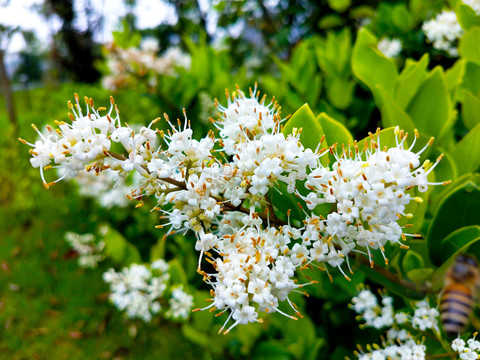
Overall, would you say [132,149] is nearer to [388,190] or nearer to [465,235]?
[388,190]

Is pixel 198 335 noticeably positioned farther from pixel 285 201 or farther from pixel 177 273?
pixel 285 201

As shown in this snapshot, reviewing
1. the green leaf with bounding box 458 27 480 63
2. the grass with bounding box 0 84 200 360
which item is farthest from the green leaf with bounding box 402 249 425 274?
the grass with bounding box 0 84 200 360

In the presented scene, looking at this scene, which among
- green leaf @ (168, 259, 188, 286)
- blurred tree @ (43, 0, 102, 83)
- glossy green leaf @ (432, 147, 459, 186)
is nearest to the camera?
glossy green leaf @ (432, 147, 459, 186)

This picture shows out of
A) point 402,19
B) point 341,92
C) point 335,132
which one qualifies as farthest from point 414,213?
point 402,19

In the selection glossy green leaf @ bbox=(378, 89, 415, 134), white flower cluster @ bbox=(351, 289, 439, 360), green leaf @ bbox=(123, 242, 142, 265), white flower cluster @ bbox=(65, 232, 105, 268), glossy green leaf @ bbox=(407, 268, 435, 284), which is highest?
glossy green leaf @ bbox=(378, 89, 415, 134)

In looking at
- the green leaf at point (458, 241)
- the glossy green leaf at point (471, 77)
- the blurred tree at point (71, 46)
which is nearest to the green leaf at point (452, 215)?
the green leaf at point (458, 241)

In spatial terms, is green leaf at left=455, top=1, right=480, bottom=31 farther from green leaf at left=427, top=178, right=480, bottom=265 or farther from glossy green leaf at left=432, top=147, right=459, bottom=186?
green leaf at left=427, top=178, right=480, bottom=265

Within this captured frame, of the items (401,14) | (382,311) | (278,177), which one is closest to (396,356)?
(382,311)

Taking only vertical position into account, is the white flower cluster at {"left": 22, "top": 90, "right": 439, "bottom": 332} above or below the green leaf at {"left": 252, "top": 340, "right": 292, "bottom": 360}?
above
